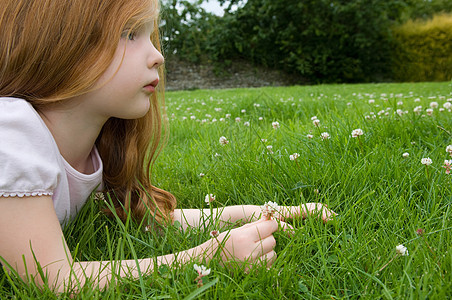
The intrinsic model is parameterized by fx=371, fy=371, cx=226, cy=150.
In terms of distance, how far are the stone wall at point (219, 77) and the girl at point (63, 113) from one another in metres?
19.2

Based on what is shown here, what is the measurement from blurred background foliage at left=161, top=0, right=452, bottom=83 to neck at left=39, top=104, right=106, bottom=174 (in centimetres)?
1988

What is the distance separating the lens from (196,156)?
2932 millimetres

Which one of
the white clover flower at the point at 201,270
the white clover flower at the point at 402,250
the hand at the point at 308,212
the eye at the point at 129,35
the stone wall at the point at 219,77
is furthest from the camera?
the stone wall at the point at 219,77

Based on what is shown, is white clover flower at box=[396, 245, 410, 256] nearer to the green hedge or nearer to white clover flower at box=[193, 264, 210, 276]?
white clover flower at box=[193, 264, 210, 276]

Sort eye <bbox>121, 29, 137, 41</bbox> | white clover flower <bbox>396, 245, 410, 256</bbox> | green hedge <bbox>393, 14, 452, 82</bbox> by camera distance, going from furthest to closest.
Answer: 1. green hedge <bbox>393, 14, 452, 82</bbox>
2. eye <bbox>121, 29, 137, 41</bbox>
3. white clover flower <bbox>396, 245, 410, 256</bbox>

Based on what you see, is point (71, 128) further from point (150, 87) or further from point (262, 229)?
point (262, 229)

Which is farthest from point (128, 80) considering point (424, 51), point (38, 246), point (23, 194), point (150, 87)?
point (424, 51)

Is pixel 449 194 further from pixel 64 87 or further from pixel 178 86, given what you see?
pixel 178 86

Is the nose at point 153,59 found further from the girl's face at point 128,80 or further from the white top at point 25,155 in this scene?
the white top at point 25,155

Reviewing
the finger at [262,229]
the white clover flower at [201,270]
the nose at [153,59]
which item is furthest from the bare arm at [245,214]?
the nose at [153,59]

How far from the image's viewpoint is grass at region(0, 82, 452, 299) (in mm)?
1255

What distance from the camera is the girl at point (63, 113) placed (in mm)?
1249

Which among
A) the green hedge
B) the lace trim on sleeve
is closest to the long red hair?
the lace trim on sleeve

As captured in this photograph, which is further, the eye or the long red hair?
the eye
